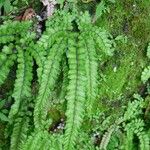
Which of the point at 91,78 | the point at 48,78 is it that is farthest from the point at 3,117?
the point at 91,78

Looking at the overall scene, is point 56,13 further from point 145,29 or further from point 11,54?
point 145,29

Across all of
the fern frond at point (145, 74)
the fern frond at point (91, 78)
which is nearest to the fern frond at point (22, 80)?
the fern frond at point (91, 78)

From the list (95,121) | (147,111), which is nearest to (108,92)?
(95,121)

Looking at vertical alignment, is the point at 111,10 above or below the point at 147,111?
above

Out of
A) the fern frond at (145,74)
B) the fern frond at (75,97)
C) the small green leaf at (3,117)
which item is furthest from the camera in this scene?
the fern frond at (145,74)

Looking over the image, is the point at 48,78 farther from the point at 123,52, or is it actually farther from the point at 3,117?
the point at 123,52

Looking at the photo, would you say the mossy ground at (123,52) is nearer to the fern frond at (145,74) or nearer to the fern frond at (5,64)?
the fern frond at (145,74)

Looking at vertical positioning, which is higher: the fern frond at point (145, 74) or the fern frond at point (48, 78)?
the fern frond at point (145, 74)
